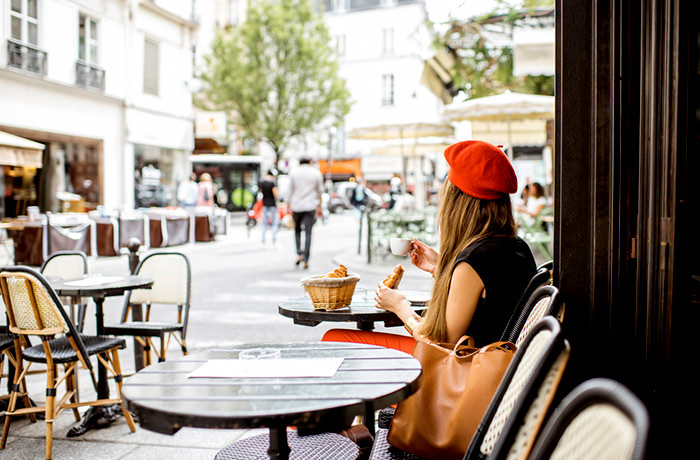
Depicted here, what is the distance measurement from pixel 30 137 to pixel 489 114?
13556mm

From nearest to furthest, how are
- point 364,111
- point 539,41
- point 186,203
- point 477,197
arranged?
1. point 477,197
2. point 539,41
3. point 186,203
4. point 364,111

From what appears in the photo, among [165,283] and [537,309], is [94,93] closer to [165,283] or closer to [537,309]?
[165,283]

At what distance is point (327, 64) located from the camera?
33062 mm

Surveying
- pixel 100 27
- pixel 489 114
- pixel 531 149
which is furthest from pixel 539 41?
pixel 531 149

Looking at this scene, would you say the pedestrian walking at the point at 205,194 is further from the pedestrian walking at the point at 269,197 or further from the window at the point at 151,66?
the window at the point at 151,66

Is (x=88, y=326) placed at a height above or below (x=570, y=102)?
below

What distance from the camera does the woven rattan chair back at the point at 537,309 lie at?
2.09 meters

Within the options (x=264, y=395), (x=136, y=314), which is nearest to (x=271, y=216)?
(x=136, y=314)

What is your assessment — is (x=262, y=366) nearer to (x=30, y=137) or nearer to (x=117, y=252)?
(x=117, y=252)

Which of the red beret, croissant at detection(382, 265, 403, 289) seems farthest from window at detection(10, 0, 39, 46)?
the red beret

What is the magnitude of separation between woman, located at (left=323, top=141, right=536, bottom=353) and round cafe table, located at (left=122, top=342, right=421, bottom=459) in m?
0.29

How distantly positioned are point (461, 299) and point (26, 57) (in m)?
17.6

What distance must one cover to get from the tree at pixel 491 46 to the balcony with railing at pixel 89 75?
1134 cm

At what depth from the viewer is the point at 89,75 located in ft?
64.4
